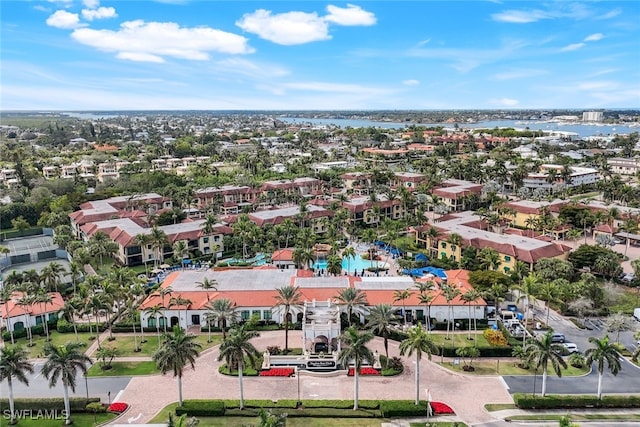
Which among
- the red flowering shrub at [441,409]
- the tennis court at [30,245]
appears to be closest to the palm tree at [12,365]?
the red flowering shrub at [441,409]

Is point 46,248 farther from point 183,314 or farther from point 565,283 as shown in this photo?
point 565,283

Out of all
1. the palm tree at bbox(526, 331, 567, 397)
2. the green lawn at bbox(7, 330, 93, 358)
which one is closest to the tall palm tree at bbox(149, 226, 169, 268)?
the green lawn at bbox(7, 330, 93, 358)

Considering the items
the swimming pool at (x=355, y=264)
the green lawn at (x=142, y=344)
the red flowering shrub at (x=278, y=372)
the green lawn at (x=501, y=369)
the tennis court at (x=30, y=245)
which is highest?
the tennis court at (x=30, y=245)

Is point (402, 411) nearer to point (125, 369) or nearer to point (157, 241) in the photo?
point (125, 369)

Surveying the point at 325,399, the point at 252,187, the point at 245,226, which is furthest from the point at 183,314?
the point at 252,187

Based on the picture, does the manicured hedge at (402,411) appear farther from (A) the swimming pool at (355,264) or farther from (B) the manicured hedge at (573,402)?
(A) the swimming pool at (355,264)

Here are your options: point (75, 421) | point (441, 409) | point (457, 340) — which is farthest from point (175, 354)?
point (457, 340)

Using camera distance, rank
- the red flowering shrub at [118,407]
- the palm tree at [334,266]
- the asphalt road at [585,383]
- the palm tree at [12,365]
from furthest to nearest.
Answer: the palm tree at [334,266]
the asphalt road at [585,383]
the red flowering shrub at [118,407]
the palm tree at [12,365]
